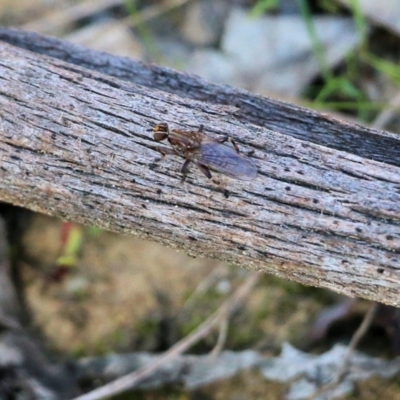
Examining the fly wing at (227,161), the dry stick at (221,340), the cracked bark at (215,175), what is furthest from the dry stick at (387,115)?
the fly wing at (227,161)

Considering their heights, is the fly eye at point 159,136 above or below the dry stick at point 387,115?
below

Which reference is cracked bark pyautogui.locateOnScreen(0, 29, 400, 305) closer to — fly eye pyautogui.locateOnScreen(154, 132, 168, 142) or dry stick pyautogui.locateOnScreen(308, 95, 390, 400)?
fly eye pyautogui.locateOnScreen(154, 132, 168, 142)

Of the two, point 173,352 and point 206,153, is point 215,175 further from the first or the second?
point 173,352

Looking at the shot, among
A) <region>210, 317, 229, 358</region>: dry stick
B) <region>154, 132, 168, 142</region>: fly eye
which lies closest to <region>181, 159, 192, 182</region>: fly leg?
<region>154, 132, 168, 142</region>: fly eye

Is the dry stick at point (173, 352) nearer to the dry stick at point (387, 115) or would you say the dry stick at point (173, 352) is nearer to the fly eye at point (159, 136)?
the fly eye at point (159, 136)

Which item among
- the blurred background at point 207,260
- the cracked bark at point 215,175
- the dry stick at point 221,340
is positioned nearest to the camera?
the cracked bark at point 215,175

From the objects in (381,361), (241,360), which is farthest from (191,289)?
(381,361)

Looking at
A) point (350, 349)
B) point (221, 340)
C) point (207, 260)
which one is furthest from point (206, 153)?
point (207, 260)
